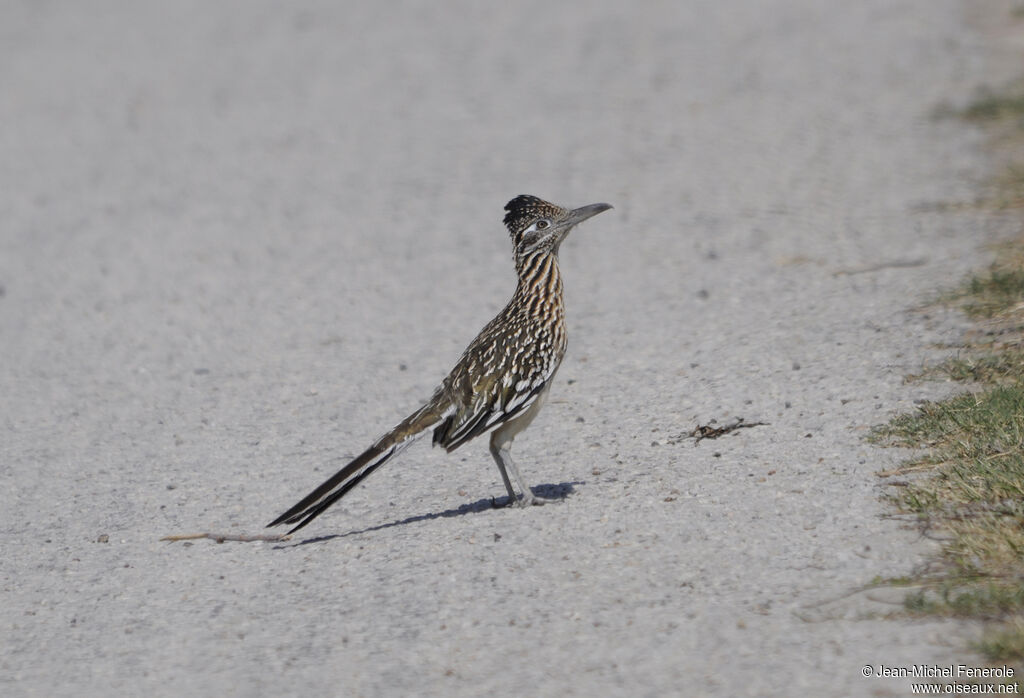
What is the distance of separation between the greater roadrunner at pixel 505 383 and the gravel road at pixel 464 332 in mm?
344

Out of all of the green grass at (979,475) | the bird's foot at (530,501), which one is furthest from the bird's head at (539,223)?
the green grass at (979,475)

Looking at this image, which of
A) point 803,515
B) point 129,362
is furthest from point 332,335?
point 803,515

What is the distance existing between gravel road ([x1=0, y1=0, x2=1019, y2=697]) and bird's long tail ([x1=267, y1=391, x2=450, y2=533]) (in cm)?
25

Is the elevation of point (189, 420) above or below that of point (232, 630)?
above

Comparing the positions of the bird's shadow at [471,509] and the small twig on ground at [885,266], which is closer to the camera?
the bird's shadow at [471,509]

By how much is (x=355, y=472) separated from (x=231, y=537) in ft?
2.74

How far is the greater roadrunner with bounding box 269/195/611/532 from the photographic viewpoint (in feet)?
22.2

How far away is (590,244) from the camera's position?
12.3 m

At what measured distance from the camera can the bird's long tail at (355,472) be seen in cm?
665

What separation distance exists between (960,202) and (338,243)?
17.8 ft

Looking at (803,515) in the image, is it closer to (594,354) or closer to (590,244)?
(594,354)

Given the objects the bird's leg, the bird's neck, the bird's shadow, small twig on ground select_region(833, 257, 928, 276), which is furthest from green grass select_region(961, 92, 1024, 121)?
the bird's leg

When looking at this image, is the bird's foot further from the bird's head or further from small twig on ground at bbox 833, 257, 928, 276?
small twig on ground at bbox 833, 257, 928, 276

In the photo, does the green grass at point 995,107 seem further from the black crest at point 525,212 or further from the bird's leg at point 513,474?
the bird's leg at point 513,474
